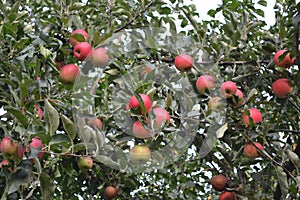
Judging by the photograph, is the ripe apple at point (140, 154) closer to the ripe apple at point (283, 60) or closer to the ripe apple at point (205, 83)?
the ripe apple at point (205, 83)

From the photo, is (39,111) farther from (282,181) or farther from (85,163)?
(282,181)

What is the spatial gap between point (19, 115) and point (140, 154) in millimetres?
642

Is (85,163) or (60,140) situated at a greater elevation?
(60,140)

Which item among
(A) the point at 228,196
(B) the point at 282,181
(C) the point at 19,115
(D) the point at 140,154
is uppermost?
(C) the point at 19,115

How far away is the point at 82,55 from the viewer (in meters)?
2.40

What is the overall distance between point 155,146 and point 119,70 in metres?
0.57

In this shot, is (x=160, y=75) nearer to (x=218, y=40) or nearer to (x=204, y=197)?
(x=218, y=40)

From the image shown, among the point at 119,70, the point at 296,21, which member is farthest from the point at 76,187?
the point at 296,21

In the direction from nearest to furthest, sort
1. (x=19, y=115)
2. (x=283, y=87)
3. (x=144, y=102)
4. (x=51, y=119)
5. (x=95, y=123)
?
(x=19, y=115), (x=51, y=119), (x=144, y=102), (x=95, y=123), (x=283, y=87)

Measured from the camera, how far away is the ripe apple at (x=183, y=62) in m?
2.44

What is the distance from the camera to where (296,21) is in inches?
82.7

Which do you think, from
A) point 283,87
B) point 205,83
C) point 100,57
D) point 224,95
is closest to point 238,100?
point 224,95

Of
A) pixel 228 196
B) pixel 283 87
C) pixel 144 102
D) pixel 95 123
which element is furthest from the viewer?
pixel 228 196

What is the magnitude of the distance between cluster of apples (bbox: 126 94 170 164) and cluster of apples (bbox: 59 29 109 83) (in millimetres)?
359
